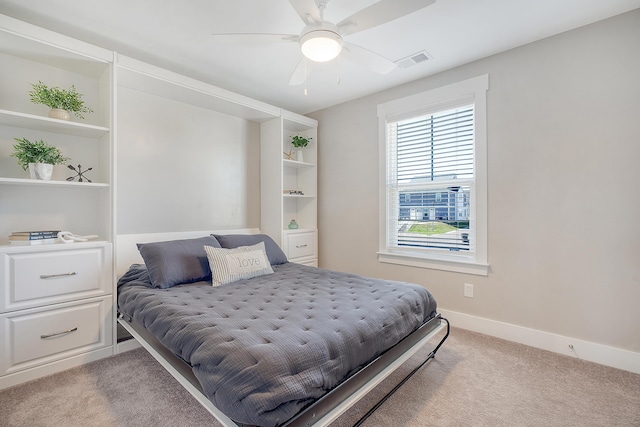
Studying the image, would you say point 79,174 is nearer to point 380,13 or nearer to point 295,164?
point 295,164

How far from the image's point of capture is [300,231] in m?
3.89

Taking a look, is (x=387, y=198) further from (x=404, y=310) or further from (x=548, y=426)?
(x=548, y=426)

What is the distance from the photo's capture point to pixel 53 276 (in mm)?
2104

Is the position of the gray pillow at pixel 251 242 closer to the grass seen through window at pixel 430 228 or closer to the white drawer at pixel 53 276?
the white drawer at pixel 53 276

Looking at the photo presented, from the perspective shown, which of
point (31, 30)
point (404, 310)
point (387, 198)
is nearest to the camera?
point (404, 310)

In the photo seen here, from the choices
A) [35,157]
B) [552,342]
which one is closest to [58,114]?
[35,157]

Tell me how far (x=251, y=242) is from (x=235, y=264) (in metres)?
→ 0.58

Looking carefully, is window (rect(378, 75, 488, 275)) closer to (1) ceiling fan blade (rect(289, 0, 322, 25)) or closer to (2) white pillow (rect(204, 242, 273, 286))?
(2) white pillow (rect(204, 242, 273, 286))

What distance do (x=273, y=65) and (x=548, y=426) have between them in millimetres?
3297

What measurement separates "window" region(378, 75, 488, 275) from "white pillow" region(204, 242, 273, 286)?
154 centimetres

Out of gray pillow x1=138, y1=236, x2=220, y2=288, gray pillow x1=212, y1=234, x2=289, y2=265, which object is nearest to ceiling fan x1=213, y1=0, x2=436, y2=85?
gray pillow x1=138, y1=236, x2=220, y2=288

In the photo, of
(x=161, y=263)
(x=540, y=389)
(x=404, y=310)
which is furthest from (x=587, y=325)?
(x=161, y=263)

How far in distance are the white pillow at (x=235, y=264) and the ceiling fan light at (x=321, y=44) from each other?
164cm

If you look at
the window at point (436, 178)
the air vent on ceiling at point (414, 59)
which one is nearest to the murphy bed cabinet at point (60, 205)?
the air vent on ceiling at point (414, 59)
